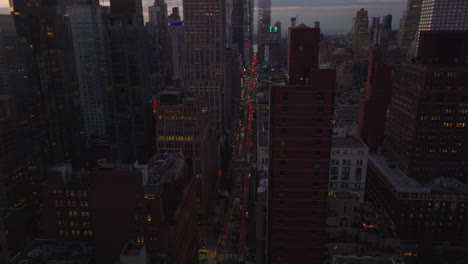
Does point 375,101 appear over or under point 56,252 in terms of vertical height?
over

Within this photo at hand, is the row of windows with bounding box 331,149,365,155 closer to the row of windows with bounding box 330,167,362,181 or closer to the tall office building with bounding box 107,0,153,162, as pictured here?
the row of windows with bounding box 330,167,362,181

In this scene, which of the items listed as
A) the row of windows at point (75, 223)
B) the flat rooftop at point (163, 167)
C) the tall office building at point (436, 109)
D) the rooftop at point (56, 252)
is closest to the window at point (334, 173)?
the tall office building at point (436, 109)

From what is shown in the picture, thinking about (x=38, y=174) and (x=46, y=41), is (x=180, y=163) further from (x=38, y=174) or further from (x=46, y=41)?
(x=46, y=41)

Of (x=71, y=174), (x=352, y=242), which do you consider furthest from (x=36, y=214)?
(x=352, y=242)

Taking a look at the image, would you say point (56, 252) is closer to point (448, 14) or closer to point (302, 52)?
point (302, 52)

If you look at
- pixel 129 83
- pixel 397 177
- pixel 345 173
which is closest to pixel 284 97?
pixel 345 173
